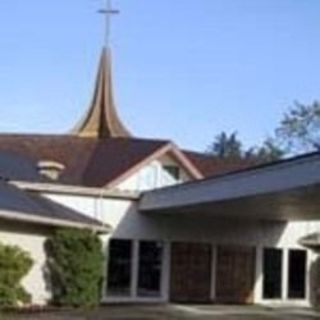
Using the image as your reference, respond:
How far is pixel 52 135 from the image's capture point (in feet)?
152

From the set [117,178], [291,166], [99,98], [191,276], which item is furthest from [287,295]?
[99,98]

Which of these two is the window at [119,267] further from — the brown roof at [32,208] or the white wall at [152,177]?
the white wall at [152,177]

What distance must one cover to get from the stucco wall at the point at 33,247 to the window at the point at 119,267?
374 cm

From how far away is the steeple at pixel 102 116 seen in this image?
2035 inches

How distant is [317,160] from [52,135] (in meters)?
26.2

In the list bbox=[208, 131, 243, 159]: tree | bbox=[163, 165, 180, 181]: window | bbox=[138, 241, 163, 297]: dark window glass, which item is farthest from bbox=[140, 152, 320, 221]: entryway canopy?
bbox=[208, 131, 243, 159]: tree

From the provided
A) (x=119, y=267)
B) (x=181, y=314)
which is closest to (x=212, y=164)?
(x=119, y=267)

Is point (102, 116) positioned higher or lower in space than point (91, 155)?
higher

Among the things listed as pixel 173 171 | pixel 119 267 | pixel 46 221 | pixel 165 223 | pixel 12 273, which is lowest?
pixel 12 273

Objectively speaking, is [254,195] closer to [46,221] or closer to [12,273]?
[46,221]

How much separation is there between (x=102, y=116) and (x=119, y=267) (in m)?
21.3

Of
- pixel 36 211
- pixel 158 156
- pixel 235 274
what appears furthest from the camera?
pixel 158 156

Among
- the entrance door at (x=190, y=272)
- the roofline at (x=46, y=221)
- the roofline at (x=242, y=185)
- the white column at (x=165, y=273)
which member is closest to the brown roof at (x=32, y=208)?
the roofline at (x=46, y=221)

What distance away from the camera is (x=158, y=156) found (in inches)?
1437
